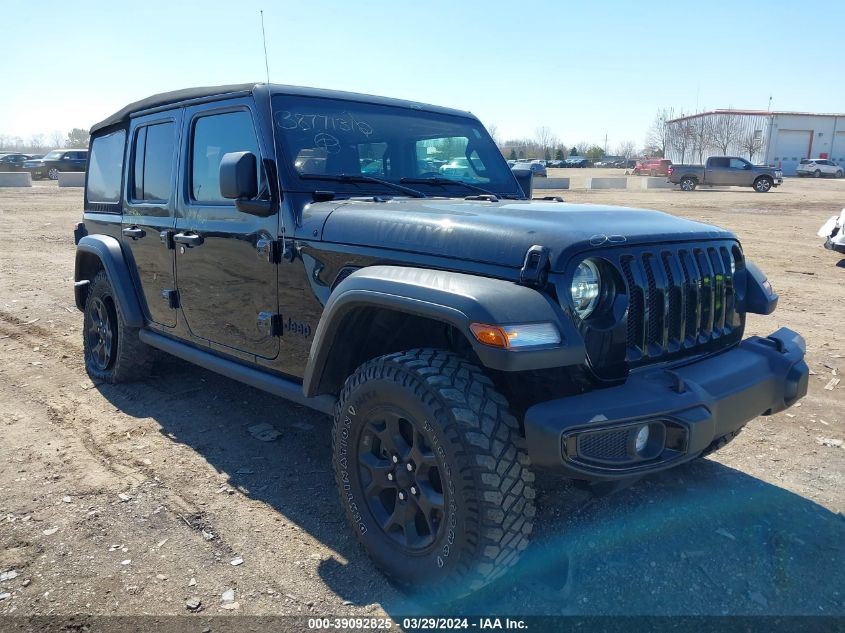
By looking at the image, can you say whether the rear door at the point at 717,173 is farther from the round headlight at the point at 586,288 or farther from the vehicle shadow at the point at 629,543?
the round headlight at the point at 586,288

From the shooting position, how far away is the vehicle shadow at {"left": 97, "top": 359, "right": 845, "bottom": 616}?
2.51 m

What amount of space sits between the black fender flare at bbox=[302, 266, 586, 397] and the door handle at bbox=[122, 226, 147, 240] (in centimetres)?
226

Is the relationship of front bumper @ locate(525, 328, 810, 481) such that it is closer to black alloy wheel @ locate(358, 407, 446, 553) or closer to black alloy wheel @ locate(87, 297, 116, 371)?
black alloy wheel @ locate(358, 407, 446, 553)

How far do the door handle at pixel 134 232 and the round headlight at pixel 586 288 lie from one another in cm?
304

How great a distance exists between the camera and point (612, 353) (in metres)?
2.36

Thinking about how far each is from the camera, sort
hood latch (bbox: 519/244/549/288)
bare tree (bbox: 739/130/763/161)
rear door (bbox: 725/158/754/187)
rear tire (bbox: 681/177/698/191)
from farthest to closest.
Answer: bare tree (bbox: 739/130/763/161) < rear tire (bbox: 681/177/698/191) < rear door (bbox: 725/158/754/187) < hood latch (bbox: 519/244/549/288)

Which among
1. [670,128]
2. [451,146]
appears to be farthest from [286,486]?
[670,128]

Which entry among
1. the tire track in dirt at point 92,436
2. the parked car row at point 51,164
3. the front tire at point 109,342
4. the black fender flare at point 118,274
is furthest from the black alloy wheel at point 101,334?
the parked car row at point 51,164

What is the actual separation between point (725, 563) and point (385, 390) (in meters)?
1.59

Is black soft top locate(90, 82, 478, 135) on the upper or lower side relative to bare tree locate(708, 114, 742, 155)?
lower

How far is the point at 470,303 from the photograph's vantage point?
2.21 m

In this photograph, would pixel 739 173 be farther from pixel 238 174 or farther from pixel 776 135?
pixel 776 135

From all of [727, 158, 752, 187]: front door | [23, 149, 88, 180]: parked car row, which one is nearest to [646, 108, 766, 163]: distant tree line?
[727, 158, 752, 187]: front door

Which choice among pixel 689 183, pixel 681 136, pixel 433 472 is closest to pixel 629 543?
pixel 433 472
